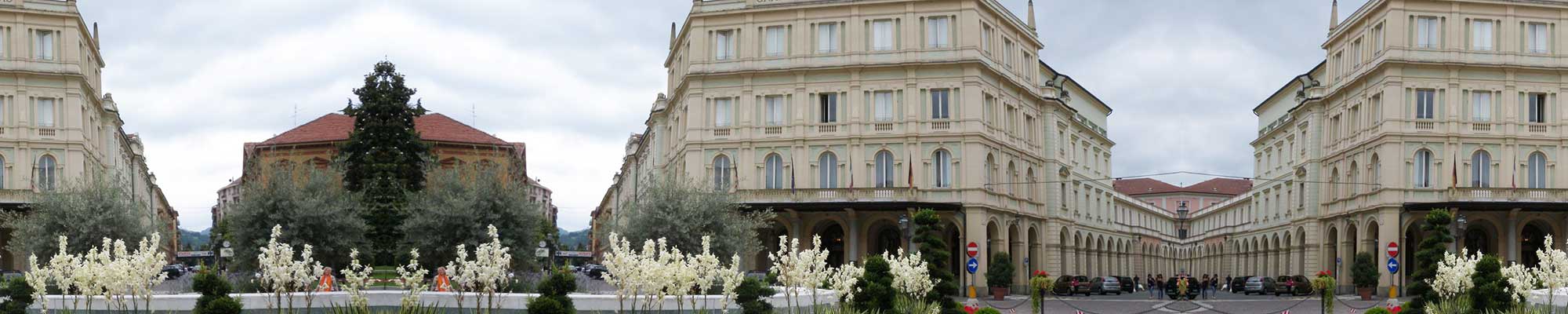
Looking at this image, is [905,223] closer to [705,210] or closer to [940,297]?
[705,210]

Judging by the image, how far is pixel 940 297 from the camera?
35875mm

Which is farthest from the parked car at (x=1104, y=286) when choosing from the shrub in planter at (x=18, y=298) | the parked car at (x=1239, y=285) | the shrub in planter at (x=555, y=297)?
the shrub in planter at (x=18, y=298)

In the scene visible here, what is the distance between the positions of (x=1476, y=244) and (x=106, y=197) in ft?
197

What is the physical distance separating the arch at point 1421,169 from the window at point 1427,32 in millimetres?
4633

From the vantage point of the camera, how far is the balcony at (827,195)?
6769 cm

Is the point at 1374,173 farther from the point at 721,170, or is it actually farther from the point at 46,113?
the point at 46,113

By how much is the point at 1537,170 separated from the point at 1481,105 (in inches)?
147

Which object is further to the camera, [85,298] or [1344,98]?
[1344,98]

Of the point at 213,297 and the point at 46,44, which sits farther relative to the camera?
the point at 46,44

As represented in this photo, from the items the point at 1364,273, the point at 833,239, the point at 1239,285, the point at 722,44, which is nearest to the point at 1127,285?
the point at 1239,285

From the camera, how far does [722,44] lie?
70.6 metres

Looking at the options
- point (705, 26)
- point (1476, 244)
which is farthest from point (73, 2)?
point (1476, 244)

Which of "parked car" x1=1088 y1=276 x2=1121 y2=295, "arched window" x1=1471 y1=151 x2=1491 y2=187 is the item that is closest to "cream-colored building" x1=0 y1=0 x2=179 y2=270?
"parked car" x1=1088 y1=276 x2=1121 y2=295

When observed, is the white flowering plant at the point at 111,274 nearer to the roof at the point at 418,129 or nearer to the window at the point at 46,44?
the window at the point at 46,44
